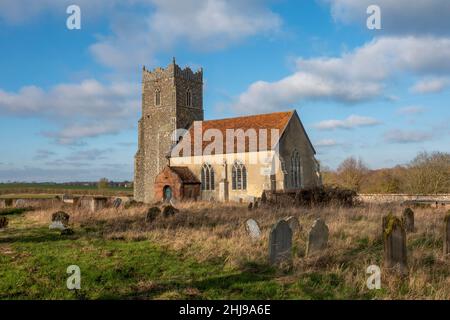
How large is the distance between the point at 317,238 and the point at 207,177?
989 inches

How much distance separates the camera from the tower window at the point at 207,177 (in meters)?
33.2

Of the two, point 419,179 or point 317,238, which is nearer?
point 317,238

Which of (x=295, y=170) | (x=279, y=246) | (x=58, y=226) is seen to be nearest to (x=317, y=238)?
(x=279, y=246)

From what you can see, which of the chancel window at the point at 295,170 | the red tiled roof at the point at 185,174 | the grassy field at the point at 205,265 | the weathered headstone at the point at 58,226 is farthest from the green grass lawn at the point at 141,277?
the chancel window at the point at 295,170

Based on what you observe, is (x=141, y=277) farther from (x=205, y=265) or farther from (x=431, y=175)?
(x=431, y=175)

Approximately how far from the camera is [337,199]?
20031mm

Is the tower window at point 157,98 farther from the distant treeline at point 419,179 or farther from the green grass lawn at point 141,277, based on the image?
the green grass lawn at point 141,277

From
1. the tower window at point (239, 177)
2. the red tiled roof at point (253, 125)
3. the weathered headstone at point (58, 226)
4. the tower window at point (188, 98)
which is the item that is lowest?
the weathered headstone at point (58, 226)

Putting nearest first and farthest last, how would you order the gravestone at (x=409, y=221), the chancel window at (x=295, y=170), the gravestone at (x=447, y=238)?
the gravestone at (x=447, y=238) → the gravestone at (x=409, y=221) → the chancel window at (x=295, y=170)

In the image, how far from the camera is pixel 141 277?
25.1ft

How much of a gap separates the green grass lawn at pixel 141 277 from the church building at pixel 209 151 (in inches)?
710

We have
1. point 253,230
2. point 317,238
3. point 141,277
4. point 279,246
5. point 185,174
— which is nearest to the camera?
point 141,277
